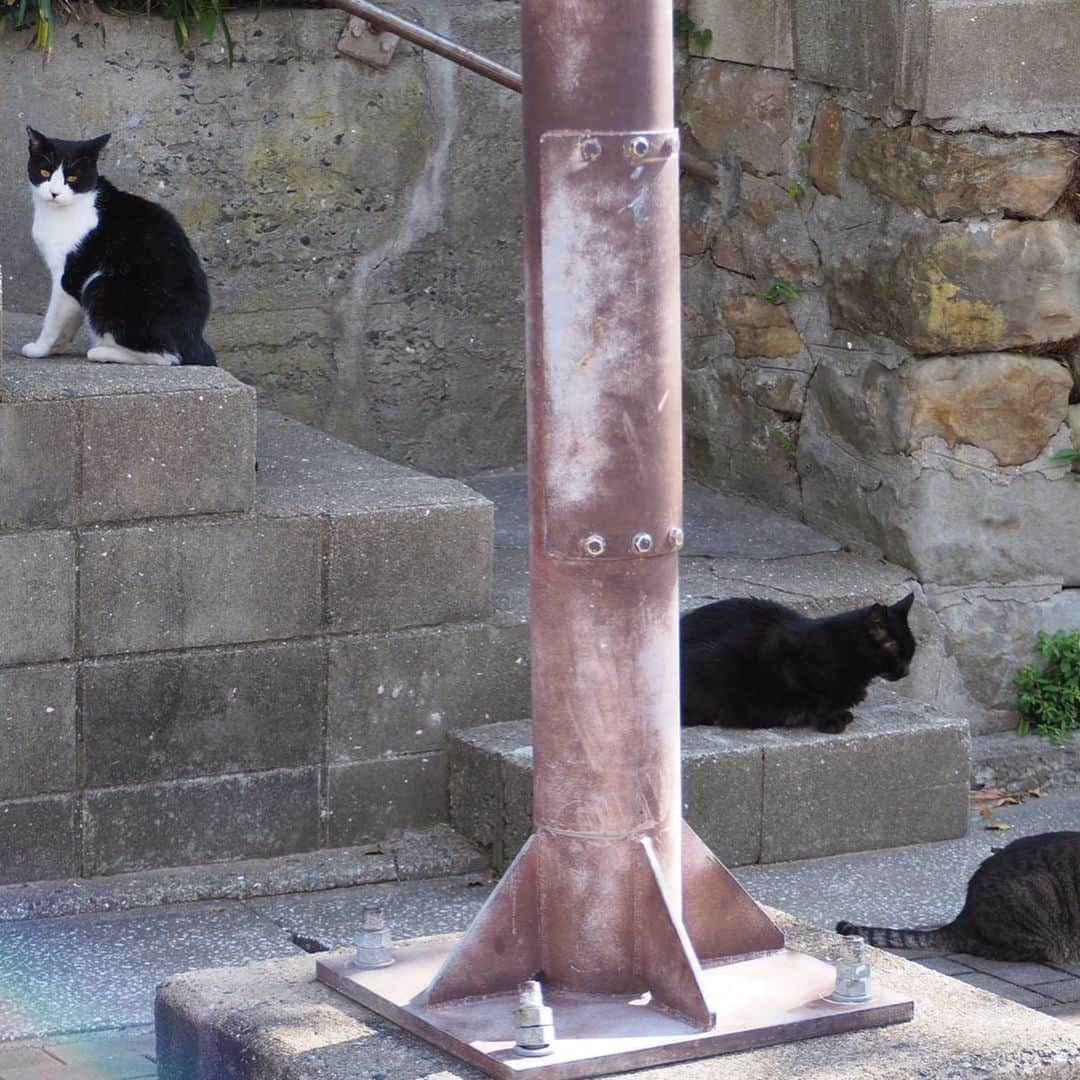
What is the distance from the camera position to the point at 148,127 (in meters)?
5.69

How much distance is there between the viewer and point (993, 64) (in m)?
5.10

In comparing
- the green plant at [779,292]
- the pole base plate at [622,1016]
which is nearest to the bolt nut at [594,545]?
the pole base plate at [622,1016]

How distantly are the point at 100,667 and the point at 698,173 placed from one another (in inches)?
98.0

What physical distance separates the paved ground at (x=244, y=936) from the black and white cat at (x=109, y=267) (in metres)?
1.29

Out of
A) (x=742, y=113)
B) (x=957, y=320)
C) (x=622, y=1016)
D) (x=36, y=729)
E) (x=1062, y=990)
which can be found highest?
(x=742, y=113)

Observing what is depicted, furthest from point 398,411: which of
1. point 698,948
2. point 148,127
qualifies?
point 698,948

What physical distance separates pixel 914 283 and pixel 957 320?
0.15 metres

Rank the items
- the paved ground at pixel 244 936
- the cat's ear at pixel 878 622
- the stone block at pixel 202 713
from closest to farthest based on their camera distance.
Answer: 1. the paved ground at pixel 244 936
2. the stone block at pixel 202 713
3. the cat's ear at pixel 878 622

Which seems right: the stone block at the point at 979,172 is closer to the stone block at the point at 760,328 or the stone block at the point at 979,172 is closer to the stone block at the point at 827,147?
the stone block at the point at 827,147

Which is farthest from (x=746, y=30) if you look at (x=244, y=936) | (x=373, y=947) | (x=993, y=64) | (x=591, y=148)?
(x=373, y=947)

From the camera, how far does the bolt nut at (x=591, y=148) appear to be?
8.14 ft

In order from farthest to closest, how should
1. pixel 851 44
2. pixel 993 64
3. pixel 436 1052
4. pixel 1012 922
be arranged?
1. pixel 851 44
2. pixel 993 64
3. pixel 1012 922
4. pixel 436 1052

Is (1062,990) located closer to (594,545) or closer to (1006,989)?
(1006,989)

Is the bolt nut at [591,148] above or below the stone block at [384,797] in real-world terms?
above
